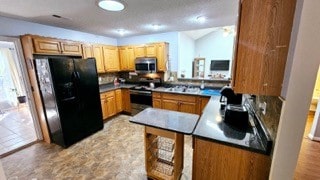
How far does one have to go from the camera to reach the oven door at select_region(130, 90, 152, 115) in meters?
4.00

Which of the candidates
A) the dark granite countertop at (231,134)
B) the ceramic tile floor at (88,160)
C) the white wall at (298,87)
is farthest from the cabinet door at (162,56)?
the white wall at (298,87)

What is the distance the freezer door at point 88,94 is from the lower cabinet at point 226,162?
254 cm

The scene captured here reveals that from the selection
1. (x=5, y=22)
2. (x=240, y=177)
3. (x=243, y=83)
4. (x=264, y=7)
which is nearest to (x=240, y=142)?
(x=240, y=177)

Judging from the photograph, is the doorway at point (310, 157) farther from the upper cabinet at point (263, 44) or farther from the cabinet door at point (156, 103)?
the cabinet door at point (156, 103)

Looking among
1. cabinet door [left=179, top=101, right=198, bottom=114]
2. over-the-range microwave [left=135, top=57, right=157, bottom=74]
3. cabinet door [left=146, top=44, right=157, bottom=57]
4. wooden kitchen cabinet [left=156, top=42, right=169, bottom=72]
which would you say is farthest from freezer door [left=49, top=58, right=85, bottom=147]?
cabinet door [left=179, top=101, right=198, bottom=114]

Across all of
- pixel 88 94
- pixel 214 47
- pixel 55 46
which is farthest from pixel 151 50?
pixel 214 47

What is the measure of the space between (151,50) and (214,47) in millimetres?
5584

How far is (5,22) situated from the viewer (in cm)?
251

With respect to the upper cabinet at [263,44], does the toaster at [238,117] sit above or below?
below

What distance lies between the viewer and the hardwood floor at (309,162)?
2138 mm

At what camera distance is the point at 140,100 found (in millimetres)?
4117

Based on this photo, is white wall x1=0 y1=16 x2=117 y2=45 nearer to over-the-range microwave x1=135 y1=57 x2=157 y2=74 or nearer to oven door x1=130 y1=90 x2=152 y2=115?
over-the-range microwave x1=135 y1=57 x2=157 y2=74

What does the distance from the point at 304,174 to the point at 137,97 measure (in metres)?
3.58

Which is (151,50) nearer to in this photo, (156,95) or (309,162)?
(156,95)
